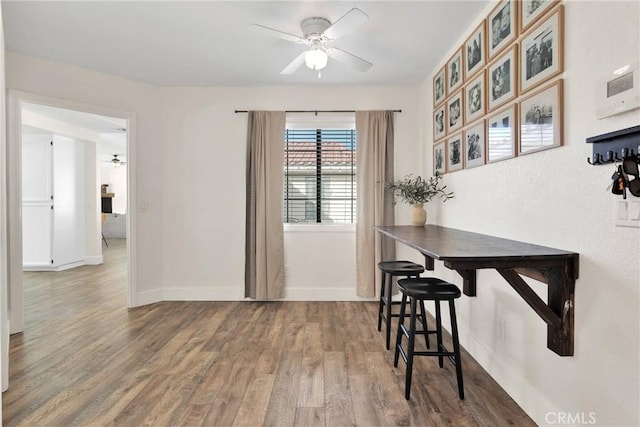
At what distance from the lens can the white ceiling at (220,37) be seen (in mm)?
2334

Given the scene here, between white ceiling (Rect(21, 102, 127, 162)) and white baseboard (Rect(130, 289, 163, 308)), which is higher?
white ceiling (Rect(21, 102, 127, 162))

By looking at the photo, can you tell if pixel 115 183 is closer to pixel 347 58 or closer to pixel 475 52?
pixel 347 58

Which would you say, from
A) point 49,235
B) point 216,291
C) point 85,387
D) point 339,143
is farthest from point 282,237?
point 49,235

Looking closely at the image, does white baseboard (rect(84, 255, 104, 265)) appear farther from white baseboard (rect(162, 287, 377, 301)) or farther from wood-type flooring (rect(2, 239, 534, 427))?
white baseboard (rect(162, 287, 377, 301))

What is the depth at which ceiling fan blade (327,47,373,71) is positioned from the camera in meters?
2.51

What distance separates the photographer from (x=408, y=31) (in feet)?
8.63

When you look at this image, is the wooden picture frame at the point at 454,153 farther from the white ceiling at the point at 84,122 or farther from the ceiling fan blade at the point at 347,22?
the white ceiling at the point at 84,122

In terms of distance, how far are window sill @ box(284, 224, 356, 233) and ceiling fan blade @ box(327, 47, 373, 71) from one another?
6.01 ft

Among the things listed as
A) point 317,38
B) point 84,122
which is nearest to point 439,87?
point 317,38

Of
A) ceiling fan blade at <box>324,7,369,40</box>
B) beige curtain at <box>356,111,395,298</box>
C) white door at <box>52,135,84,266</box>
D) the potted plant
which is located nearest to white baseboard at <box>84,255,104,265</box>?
white door at <box>52,135,84,266</box>

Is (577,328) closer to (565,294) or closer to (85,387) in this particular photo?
(565,294)

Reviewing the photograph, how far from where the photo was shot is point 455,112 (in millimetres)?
2830

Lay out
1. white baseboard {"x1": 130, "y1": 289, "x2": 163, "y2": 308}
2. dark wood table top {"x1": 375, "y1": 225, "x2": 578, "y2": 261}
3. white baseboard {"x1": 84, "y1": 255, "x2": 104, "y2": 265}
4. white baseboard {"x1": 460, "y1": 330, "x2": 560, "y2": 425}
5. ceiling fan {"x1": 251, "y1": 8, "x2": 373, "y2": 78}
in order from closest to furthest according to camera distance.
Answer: dark wood table top {"x1": 375, "y1": 225, "x2": 578, "y2": 261} → white baseboard {"x1": 460, "y1": 330, "x2": 560, "y2": 425} → ceiling fan {"x1": 251, "y1": 8, "x2": 373, "y2": 78} → white baseboard {"x1": 130, "y1": 289, "x2": 163, "y2": 308} → white baseboard {"x1": 84, "y1": 255, "x2": 104, "y2": 265}

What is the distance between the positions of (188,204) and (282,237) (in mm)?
1180
